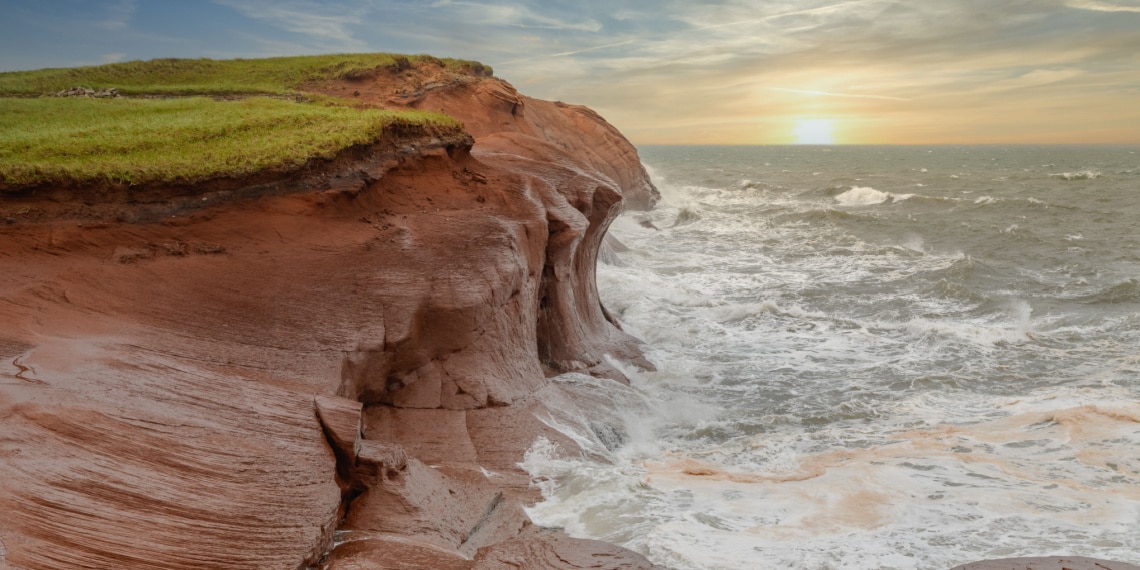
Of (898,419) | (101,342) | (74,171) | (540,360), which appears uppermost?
(74,171)

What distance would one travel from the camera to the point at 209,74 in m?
20.1

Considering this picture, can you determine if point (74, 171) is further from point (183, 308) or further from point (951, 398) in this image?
point (951, 398)

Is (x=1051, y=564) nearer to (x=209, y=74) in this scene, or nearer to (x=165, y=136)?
(x=165, y=136)

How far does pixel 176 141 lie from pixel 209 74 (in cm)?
1195

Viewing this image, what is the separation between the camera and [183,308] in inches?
290

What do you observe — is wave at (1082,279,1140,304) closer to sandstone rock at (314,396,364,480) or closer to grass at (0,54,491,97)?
grass at (0,54,491,97)

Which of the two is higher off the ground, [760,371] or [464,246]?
[464,246]

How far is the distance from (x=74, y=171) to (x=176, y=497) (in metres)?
4.44

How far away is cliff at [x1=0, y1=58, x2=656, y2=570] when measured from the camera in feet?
16.8

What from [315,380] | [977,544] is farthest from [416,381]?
[977,544]

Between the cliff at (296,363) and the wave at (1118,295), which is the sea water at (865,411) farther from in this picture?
the cliff at (296,363)

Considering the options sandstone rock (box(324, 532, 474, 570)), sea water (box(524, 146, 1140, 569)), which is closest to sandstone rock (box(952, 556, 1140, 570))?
sea water (box(524, 146, 1140, 569))

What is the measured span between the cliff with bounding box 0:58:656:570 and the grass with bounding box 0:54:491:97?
9.50 metres

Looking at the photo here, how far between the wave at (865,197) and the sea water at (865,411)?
51.4 feet
